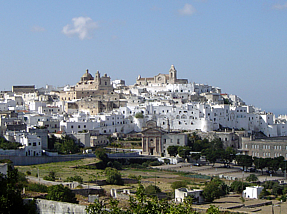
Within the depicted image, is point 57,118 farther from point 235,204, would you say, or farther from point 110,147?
point 235,204

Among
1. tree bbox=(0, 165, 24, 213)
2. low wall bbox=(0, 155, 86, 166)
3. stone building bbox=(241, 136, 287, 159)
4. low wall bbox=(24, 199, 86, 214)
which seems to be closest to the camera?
tree bbox=(0, 165, 24, 213)

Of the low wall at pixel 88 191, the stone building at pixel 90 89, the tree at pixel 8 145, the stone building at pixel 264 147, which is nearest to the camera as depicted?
the low wall at pixel 88 191

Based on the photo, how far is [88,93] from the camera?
81.1 meters

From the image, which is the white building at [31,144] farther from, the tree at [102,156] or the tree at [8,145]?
the tree at [102,156]

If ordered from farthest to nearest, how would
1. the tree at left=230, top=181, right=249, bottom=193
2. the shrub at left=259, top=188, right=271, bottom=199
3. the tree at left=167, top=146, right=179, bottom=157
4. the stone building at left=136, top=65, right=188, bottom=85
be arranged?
the stone building at left=136, top=65, right=188, bottom=85 < the tree at left=167, top=146, right=179, bottom=157 < the tree at left=230, top=181, right=249, bottom=193 < the shrub at left=259, top=188, right=271, bottom=199

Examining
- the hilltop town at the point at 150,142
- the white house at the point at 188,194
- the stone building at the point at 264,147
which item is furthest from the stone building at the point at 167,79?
the white house at the point at 188,194

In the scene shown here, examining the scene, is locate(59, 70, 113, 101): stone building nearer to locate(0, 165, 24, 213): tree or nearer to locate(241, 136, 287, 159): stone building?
locate(241, 136, 287, 159): stone building

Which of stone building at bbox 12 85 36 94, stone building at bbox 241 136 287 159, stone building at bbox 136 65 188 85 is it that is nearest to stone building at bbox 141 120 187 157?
stone building at bbox 241 136 287 159

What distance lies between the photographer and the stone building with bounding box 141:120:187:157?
60.3 meters

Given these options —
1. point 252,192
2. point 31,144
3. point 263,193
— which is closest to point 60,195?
point 252,192

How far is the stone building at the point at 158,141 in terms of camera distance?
6031 centimetres

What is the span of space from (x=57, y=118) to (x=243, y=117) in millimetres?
23605

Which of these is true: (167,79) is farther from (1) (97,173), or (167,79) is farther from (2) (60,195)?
(2) (60,195)

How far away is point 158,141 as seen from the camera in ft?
200
